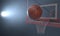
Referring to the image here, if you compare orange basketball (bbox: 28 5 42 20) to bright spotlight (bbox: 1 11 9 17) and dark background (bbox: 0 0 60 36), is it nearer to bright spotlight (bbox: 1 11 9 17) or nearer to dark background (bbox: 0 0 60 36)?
dark background (bbox: 0 0 60 36)

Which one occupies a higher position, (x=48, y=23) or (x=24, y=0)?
(x=24, y=0)

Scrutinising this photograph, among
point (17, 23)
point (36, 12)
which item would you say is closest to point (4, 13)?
point (17, 23)

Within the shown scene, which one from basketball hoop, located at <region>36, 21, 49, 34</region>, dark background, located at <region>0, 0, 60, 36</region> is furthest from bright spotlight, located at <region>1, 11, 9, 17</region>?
basketball hoop, located at <region>36, 21, 49, 34</region>

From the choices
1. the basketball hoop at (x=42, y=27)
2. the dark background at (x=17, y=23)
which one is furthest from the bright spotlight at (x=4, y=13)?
the basketball hoop at (x=42, y=27)

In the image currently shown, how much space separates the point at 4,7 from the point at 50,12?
0.94 m

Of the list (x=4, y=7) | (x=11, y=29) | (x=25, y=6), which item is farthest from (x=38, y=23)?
(x=4, y=7)

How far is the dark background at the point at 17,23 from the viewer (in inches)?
46.7

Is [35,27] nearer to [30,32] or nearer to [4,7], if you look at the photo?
[30,32]

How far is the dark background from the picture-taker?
119 cm

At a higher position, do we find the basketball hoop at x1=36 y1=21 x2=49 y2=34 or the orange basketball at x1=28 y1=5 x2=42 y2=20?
the orange basketball at x1=28 y1=5 x2=42 y2=20

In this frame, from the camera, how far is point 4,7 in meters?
1.77

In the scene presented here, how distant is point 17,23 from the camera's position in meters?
1.54

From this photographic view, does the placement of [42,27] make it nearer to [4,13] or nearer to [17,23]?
[17,23]

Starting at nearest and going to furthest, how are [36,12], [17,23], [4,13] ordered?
[36,12]
[17,23]
[4,13]
